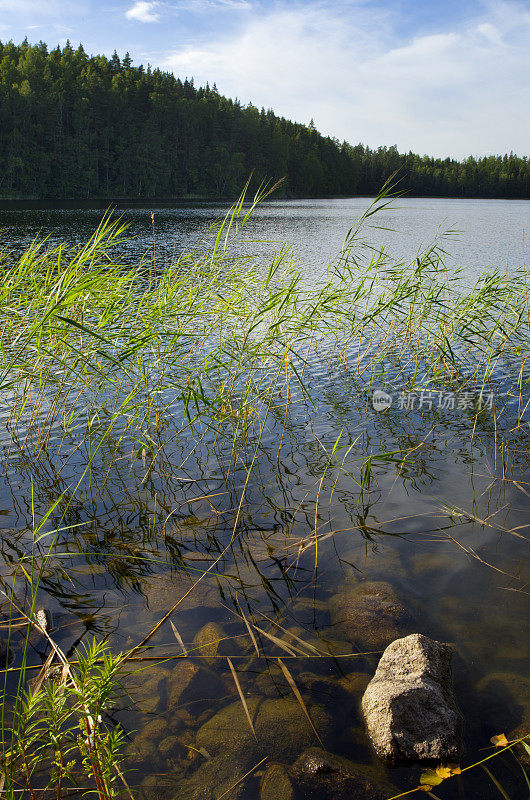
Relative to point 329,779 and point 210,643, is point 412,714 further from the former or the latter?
point 210,643

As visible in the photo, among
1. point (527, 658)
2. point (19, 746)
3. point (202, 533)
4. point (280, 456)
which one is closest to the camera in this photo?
→ point (19, 746)

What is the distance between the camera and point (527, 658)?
3.20 m

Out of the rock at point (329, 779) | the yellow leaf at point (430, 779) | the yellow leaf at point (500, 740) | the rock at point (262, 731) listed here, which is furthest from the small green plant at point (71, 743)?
the yellow leaf at point (500, 740)

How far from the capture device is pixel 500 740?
264 centimetres

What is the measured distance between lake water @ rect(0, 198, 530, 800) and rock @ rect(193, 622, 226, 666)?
1 cm

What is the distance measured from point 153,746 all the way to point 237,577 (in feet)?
4.77

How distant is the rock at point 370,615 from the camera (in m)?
A: 3.37

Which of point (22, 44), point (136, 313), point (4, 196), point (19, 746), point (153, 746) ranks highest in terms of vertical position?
point (22, 44)

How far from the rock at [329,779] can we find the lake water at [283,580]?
1.7 inches

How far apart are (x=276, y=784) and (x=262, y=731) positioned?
0.92ft

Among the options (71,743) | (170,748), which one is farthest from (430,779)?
(71,743)

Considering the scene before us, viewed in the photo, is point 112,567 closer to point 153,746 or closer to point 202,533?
point 202,533

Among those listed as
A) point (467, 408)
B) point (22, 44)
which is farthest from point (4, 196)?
point (467, 408)

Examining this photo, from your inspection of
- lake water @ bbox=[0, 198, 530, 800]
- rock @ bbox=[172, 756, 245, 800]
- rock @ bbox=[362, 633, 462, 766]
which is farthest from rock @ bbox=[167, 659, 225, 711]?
rock @ bbox=[362, 633, 462, 766]
